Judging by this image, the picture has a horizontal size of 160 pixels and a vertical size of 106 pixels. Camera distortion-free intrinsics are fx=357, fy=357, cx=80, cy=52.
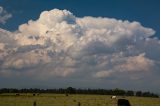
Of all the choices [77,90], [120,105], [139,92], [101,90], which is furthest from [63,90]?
[120,105]

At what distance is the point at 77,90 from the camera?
187m

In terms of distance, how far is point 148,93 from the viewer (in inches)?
7087

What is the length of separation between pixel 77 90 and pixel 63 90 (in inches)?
343

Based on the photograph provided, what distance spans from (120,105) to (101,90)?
Answer: 176621 mm

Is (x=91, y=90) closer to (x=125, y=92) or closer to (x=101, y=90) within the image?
(x=101, y=90)

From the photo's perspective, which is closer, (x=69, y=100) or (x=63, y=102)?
(x=63, y=102)

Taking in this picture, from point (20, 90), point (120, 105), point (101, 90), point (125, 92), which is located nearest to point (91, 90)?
point (101, 90)

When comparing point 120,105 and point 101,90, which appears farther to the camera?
point 101,90

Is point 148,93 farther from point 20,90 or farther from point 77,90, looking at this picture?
point 20,90

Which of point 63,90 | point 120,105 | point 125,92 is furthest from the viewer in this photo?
point 63,90

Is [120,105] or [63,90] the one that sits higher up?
[63,90]

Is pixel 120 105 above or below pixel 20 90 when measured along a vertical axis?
below

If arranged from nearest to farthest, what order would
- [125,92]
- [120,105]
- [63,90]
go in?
1. [120,105]
2. [125,92]
3. [63,90]

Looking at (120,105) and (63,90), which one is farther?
(63,90)
